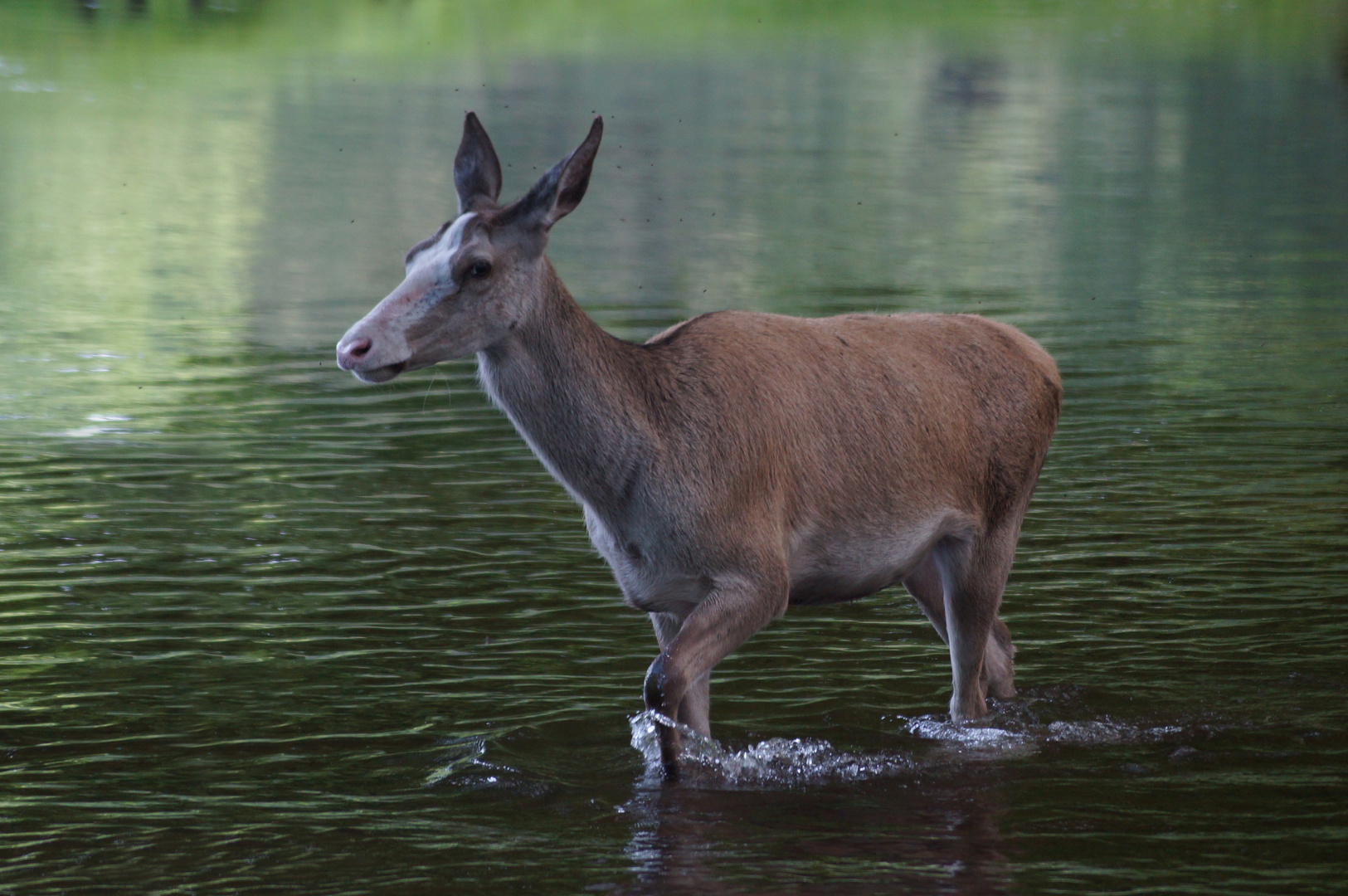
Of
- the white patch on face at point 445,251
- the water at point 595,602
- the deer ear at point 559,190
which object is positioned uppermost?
the deer ear at point 559,190

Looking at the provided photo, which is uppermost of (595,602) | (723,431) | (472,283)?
(472,283)

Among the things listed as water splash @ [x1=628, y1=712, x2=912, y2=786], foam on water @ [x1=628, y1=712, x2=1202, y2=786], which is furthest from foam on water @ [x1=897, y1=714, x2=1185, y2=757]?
water splash @ [x1=628, y1=712, x2=912, y2=786]

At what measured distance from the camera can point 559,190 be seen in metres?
7.16

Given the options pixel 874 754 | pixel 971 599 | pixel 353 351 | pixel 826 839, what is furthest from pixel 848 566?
pixel 353 351

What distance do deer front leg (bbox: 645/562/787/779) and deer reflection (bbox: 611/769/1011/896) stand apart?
0.35 metres

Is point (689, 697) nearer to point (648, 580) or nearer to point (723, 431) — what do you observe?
point (648, 580)

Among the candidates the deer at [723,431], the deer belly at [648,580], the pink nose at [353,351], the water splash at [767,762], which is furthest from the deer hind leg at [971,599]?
the pink nose at [353,351]

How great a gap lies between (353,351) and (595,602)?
4186 millimetres

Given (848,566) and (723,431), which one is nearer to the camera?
(723,431)

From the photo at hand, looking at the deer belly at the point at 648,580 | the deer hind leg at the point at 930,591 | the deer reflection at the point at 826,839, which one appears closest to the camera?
the deer reflection at the point at 826,839

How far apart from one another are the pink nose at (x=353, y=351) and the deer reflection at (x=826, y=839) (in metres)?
1.90

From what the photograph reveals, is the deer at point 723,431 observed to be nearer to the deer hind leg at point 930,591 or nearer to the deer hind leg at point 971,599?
the deer hind leg at point 971,599

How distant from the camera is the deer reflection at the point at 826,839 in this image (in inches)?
265

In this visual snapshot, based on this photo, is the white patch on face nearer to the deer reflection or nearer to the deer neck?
the deer neck
